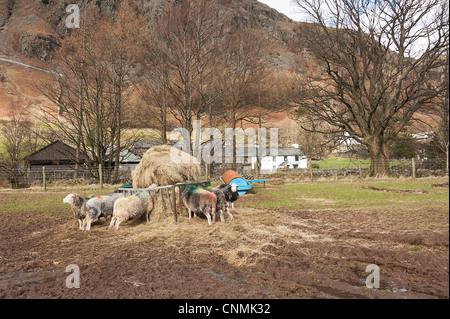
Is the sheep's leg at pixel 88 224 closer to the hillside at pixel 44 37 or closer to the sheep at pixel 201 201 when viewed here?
the sheep at pixel 201 201

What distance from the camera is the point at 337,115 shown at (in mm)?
22609

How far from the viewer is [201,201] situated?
8820 mm

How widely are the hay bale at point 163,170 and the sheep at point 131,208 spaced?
0.52 metres

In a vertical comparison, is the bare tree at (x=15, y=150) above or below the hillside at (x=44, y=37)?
below

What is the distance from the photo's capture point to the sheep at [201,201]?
345 inches

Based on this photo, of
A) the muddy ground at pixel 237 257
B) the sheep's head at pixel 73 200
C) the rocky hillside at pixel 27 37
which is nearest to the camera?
the muddy ground at pixel 237 257

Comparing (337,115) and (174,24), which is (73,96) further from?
(337,115)

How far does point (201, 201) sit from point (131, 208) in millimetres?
1910

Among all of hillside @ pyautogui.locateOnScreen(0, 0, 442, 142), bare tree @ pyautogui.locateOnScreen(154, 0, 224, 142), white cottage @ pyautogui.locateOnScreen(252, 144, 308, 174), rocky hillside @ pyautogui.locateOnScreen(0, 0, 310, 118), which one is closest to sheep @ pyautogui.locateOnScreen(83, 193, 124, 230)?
bare tree @ pyautogui.locateOnScreen(154, 0, 224, 142)

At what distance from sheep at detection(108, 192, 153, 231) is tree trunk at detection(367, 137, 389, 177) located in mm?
17546

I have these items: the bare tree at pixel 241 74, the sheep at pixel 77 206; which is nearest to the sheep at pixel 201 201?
the sheep at pixel 77 206

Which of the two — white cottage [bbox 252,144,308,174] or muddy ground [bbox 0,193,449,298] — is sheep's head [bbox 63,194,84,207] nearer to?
muddy ground [bbox 0,193,449,298]

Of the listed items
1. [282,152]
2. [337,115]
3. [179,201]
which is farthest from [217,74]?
[282,152]

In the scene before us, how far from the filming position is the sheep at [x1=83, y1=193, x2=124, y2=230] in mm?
8758
